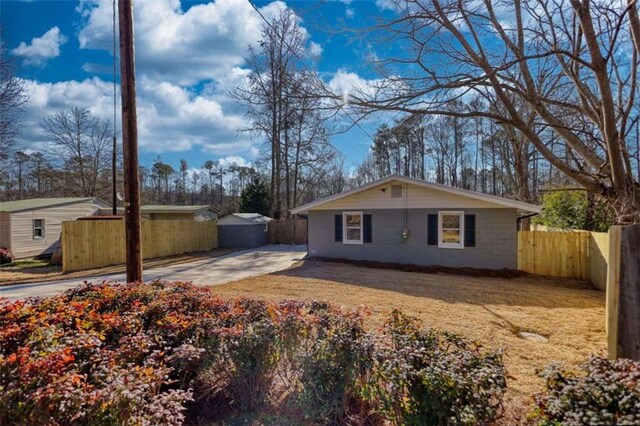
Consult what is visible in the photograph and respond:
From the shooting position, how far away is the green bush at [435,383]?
1.88 metres

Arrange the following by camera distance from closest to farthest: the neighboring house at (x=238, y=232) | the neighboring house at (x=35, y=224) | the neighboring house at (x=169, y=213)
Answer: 1. the neighboring house at (x=35, y=224)
2. the neighboring house at (x=238, y=232)
3. the neighboring house at (x=169, y=213)

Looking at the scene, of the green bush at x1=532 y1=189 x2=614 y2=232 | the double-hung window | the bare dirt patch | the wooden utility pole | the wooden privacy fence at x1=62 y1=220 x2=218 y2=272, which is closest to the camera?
the wooden utility pole

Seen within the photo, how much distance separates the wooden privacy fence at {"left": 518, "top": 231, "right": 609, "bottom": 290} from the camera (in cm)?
942

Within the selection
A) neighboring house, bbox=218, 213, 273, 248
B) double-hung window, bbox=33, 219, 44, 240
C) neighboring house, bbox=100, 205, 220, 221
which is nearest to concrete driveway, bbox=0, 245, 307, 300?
neighboring house, bbox=218, 213, 273, 248

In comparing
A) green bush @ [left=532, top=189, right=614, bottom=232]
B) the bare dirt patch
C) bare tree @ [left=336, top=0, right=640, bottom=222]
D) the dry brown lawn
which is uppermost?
bare tree @ [left=336, top=0, right=640, bottom=222]

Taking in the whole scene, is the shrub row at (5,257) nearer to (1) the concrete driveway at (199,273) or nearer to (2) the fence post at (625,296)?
(1) the concrete driveway at (199,273)

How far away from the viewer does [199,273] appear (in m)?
11.1

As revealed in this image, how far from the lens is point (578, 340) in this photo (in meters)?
4.75

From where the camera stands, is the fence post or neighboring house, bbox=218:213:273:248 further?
neighboring house, bbox=218:213:273:248

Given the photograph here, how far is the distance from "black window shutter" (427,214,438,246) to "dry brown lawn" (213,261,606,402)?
5.24 feet

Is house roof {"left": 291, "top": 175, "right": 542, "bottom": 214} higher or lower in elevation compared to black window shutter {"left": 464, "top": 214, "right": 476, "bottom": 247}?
higher

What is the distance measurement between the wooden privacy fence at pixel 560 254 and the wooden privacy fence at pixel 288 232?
13.6m

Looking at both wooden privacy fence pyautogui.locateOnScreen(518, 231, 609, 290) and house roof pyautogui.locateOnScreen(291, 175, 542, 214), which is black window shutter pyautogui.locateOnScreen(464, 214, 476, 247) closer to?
house roof pyautogui.locateOnScreen(291, 175, 542, 214)

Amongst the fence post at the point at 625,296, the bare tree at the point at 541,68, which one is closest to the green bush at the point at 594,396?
the fence post at the point at 625,296
